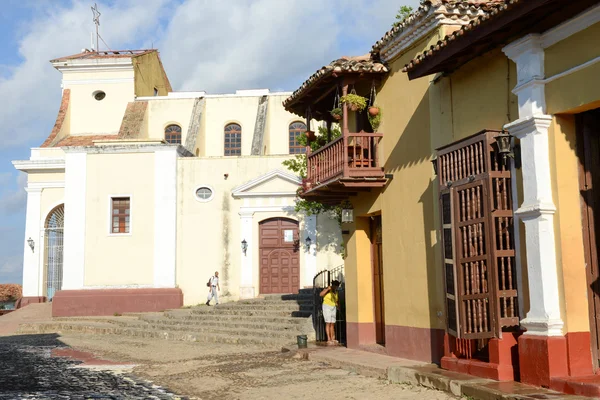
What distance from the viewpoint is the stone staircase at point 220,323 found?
61.1 feet

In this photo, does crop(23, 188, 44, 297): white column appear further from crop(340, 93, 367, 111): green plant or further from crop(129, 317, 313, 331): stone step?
crop(340, 93, 367, 111): green plant

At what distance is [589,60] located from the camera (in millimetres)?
7922

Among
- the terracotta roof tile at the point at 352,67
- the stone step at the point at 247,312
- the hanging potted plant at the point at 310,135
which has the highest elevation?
the terracotta roof tile at the point at 352,67

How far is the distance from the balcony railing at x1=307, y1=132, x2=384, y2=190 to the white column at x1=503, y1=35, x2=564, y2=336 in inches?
192

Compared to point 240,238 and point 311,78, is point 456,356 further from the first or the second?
point 240,238

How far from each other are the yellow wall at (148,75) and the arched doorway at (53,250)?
6.60 meters

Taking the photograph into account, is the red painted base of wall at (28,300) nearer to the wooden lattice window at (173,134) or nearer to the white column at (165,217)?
the white column at (165,217)

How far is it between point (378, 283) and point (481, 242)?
5.79 meters

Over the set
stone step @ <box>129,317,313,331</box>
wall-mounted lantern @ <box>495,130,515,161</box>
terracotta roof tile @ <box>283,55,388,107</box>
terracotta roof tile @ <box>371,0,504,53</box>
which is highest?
terracotta roof tile @ <box>371,0,504,53</box>

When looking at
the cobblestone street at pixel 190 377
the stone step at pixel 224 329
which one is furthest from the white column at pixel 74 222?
the cobblestone street at pixel 190 377

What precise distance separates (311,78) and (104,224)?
14033 millimetres

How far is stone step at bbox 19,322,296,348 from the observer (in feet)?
59.2

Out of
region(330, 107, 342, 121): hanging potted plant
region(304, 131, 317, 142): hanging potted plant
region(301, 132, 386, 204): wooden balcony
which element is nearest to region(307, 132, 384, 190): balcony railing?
region(301, 132, 386, 204): wooden balcony

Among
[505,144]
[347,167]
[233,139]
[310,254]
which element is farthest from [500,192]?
[233,139]
